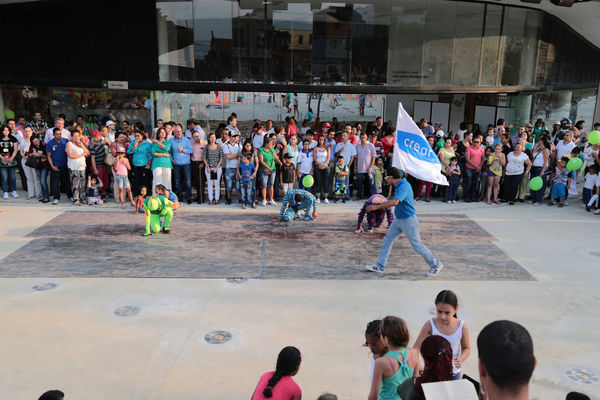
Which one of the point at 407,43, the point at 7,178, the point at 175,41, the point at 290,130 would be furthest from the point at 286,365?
the point at 407,43

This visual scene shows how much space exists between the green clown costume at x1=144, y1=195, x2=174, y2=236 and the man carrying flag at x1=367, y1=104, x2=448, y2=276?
14.2 feet

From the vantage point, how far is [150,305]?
7.35 m

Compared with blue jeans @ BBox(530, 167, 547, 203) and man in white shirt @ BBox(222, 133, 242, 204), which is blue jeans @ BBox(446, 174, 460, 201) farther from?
man in white shirt @ BBox(222, 133, 242, 204)

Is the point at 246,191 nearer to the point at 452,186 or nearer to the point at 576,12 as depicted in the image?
the point at 452,186

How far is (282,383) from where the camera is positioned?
3953mm

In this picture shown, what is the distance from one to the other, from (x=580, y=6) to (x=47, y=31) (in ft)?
60.9

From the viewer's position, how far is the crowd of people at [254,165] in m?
12.8

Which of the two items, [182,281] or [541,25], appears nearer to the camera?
[182,281]

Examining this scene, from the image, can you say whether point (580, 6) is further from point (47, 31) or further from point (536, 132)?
point (47, 31)

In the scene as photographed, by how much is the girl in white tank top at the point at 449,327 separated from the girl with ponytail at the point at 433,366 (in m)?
1.11

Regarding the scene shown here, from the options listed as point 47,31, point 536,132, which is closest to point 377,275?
point 536,132

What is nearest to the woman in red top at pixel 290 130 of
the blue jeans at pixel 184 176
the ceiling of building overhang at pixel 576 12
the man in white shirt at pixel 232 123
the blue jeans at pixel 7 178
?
the man in white shirt at pixel 232 123

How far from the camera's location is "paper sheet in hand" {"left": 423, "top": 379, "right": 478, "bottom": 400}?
9.09 ft

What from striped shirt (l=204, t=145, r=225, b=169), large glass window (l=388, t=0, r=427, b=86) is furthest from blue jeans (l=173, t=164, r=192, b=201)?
large glass window (l=388, t=0, r=427, b=86)
